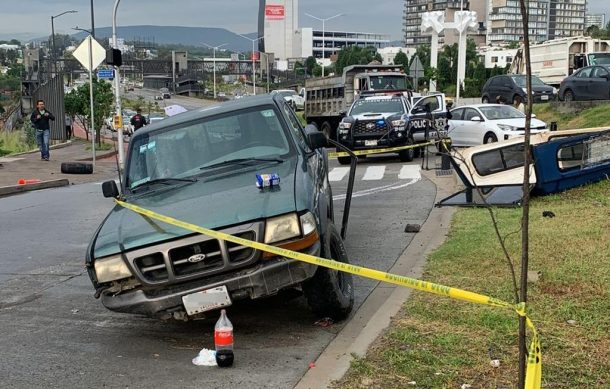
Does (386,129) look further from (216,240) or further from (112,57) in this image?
(216,240)

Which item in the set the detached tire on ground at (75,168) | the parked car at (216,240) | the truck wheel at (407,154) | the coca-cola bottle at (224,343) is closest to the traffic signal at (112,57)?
the detached tire on ground at (75,168)

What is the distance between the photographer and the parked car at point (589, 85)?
23.9m

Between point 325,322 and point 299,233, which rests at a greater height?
point 299,233

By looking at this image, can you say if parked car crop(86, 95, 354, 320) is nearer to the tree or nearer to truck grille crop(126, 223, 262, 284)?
truck grille crop(126, 223, 262, 284)

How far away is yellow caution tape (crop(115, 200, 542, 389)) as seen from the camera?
330 cm

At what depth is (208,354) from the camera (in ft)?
15.7

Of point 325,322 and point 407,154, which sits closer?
point 325,322

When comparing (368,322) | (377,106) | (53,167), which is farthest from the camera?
(53,167)

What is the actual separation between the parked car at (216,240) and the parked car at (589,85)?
2039cm

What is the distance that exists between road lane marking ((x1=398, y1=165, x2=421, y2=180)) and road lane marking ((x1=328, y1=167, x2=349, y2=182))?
1469mm

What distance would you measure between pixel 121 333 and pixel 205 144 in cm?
189

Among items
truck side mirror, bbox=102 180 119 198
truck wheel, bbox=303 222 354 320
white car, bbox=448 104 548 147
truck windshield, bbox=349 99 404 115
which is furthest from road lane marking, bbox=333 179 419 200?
truck wheel, bbox=303 222 354 320

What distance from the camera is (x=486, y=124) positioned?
1986 cm

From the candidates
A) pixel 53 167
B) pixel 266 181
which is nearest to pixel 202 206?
pixel 266 181
